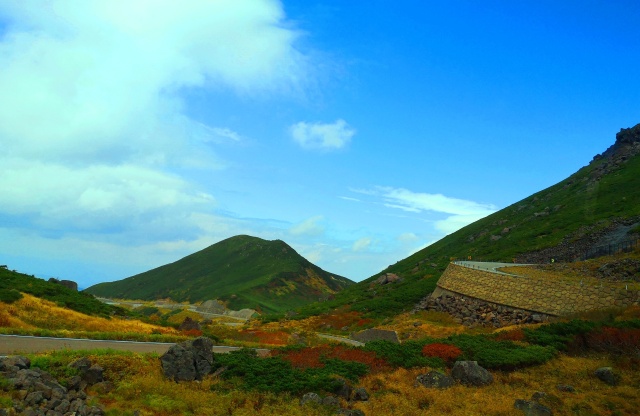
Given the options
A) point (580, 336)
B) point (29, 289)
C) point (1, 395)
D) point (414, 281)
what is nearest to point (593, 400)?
point (580, 336)

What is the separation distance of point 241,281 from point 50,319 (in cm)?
12087

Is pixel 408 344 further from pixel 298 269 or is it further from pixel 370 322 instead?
pixel 298 269

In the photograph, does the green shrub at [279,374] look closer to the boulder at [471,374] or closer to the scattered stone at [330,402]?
the scattered stone at [330,402]

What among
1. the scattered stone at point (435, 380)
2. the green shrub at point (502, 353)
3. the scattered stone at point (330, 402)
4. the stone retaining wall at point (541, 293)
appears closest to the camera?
the scattered stone at point (330, 402)

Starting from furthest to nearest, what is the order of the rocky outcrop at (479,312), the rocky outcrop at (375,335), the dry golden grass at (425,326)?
the dry golden grass at (425,326)
the rocky outcrop at (479,312)
the rocky outcrop at (375,335)

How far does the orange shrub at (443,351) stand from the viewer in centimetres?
2545

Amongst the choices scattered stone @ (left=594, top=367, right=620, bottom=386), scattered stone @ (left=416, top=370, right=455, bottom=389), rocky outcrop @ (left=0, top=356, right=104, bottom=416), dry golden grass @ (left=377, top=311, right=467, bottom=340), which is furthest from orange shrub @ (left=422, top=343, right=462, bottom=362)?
rocky outcrop @ (left=0, top=356, right=104, bottom=416)

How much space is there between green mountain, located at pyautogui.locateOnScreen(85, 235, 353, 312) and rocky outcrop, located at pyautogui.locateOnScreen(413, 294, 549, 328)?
70.5 meters

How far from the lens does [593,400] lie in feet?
63.7

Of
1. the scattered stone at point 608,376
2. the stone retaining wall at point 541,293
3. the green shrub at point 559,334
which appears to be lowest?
the scattered stone at point 608,376

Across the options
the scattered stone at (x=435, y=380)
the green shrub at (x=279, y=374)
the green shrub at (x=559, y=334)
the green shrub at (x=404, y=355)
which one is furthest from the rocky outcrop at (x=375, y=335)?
the green shrub at (x=279, y=374)

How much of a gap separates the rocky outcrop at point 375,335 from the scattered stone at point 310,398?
18585mm

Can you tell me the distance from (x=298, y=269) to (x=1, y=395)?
153m

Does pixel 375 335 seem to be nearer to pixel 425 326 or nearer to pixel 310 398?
pixel 425 326
